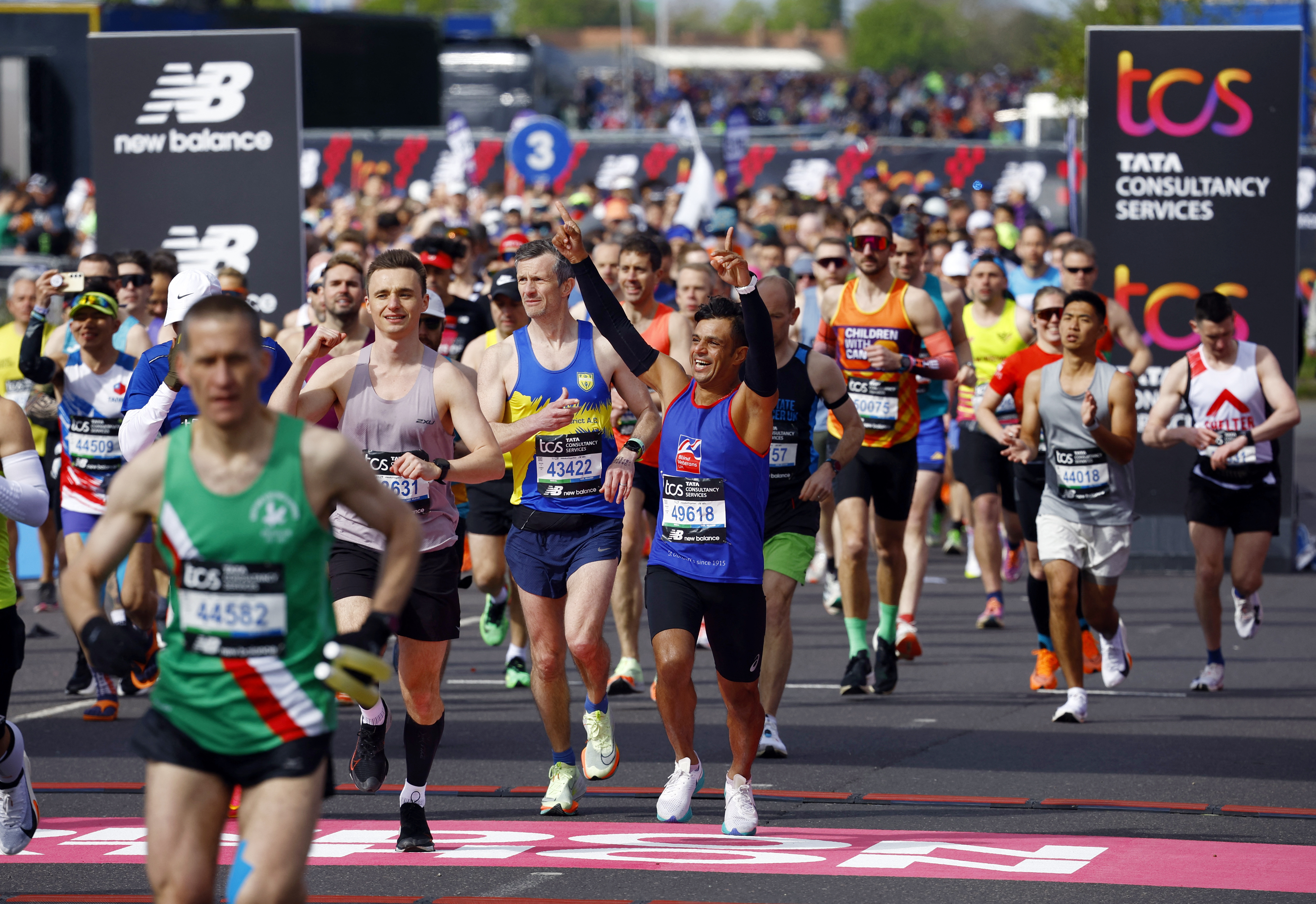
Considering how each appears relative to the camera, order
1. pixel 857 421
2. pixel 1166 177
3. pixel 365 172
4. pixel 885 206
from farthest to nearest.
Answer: pixel 365 172 → pixel 885 206 → pixel 1166 177 → pixel 857 421

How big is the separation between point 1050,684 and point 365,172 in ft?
70.4

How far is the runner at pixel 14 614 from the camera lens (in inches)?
228

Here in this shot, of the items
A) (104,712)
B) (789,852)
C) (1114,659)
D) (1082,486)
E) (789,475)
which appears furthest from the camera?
(1114,659)

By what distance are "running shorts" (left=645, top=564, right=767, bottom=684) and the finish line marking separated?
635 mm

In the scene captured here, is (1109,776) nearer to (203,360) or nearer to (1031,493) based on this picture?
(1031,493)

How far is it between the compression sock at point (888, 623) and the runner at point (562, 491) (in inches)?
102

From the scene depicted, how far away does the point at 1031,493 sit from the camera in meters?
9.90

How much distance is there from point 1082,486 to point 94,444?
195 inches

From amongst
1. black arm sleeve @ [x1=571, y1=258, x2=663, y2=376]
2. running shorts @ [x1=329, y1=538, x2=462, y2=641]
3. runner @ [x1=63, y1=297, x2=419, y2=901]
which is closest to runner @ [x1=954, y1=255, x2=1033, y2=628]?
black arm sleeve @ [x1=571, y1=258, x2=663, y2=376]

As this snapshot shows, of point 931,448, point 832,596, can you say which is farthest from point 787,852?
point 832,596

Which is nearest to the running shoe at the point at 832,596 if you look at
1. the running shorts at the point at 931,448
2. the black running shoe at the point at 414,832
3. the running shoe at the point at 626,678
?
the running shorts at the point at 931,448

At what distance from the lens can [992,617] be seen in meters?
11.4

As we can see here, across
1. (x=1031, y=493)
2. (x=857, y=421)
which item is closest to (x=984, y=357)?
(x=1031, y=493)

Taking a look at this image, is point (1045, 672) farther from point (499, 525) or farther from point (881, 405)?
point (499, 525)
